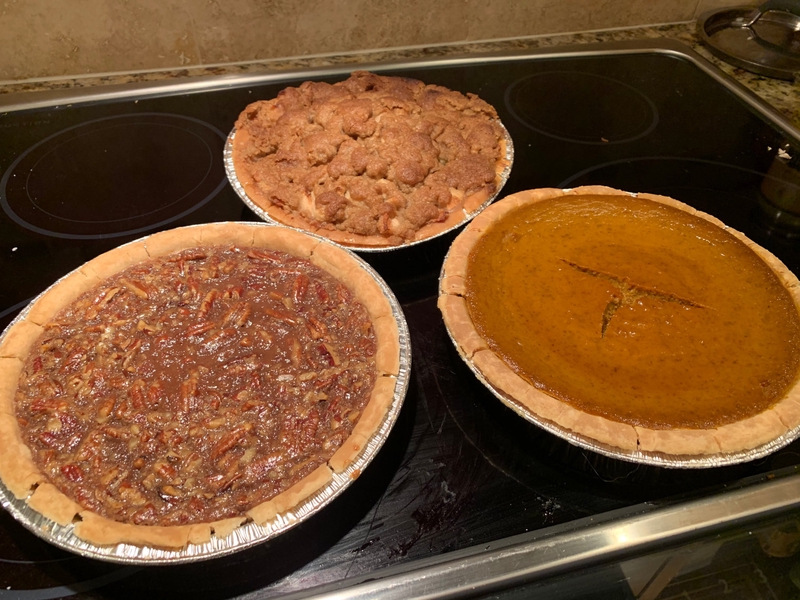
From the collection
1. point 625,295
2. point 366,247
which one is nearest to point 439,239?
point 366,247

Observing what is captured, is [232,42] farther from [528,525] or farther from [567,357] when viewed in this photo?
[528,525]

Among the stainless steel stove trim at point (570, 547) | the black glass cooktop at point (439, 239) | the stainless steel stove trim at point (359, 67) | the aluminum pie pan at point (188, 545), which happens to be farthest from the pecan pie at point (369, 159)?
the stainless steel stove trim at point (570, 547)

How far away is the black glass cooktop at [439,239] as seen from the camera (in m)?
1.68

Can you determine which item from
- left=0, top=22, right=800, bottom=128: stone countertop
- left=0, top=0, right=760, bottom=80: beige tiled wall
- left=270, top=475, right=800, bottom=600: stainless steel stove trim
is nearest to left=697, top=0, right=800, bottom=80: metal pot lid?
left=0, top=22, right=800, bottom=128: stone countertop

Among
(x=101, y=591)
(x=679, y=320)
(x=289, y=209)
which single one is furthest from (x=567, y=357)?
(x=101, y=591)

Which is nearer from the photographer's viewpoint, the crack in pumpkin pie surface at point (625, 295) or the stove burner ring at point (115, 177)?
the crack in pumpkin pie surface at point (625, 295)

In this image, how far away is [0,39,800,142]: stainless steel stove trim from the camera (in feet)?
10.3

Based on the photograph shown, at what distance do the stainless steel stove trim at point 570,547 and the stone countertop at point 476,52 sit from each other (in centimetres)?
256

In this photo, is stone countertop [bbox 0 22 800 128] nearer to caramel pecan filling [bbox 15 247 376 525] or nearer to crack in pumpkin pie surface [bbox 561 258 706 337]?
caramel pecan filling [bbox 15 247 376 525]

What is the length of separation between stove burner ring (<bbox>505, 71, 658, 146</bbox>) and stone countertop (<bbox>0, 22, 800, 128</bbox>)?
0.41m

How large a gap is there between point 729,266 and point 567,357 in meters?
0.88

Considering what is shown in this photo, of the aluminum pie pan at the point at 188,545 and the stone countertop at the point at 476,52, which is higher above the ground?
the stone countertop at the point at 476,52

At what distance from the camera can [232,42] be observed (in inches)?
132

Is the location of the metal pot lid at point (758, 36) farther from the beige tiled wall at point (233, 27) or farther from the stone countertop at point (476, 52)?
the beige tiled wall at point (233, 27)
